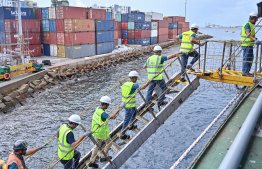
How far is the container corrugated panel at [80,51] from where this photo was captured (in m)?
33.4

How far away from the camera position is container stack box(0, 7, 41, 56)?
3077 cm

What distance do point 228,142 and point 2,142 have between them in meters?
14.1

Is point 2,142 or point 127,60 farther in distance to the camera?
point 127,60

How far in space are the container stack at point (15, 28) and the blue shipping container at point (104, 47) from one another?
31.0 feet

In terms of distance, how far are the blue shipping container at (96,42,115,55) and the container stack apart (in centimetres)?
946

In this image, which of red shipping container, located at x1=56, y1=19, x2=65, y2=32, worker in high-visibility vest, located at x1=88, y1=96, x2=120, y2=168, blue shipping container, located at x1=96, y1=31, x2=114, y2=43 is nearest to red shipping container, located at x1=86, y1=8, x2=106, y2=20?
blue shipping container, located at x1=96, y1=31, x2=114, y2=43

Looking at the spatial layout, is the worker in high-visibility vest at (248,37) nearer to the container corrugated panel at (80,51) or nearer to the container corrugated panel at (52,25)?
the container corrugated panel at (80,51)

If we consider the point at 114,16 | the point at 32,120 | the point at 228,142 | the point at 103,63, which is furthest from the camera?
the point at 114,16

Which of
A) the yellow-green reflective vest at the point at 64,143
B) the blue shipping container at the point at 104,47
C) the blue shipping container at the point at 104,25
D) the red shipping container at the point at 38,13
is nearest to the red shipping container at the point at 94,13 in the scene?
the blue shipping container at the point at 104,25

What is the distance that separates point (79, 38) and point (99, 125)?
1155 inches

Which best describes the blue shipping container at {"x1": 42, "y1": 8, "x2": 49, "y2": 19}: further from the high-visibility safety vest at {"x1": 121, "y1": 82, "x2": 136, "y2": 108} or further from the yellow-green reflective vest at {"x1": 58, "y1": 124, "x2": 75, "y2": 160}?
the yellow-green reflective vest at {"x1": 58, "y1": 124, "x2": 75, "y2": 160}

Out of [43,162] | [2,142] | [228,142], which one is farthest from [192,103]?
[228,142]

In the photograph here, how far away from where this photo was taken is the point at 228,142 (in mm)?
3455

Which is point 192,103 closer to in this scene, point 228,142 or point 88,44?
point 228,142
